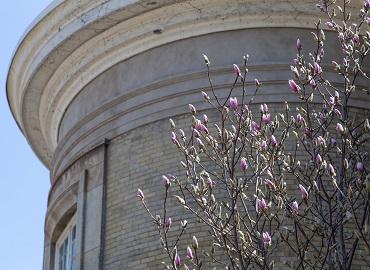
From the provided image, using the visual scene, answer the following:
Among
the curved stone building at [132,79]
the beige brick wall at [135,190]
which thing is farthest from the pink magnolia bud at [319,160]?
the curved stone building at [132,79]

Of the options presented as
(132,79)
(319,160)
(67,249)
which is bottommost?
(319,160)

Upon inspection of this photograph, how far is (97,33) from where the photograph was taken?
15070mm

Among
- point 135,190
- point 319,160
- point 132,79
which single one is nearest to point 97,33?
point 132,79

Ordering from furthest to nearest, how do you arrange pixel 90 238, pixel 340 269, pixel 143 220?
pixel 90 238 < pixel 143 220 < pixel 340 269

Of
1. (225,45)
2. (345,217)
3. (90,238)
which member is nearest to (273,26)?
(225,45)

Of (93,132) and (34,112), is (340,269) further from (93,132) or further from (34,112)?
(34,112)

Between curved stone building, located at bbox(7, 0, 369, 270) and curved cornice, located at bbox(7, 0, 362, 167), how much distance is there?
2 cm

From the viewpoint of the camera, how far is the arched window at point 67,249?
52.0 ft

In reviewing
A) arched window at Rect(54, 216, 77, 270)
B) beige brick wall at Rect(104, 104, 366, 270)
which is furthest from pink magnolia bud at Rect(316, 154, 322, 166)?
arched window at Rect(54, 216, 77, 270)

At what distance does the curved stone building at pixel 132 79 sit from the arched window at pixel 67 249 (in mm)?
57

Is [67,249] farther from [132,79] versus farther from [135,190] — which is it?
[132,79]

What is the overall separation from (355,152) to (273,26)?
6.49 meters

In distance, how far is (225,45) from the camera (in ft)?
46.3

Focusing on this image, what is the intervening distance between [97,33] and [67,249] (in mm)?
4096
